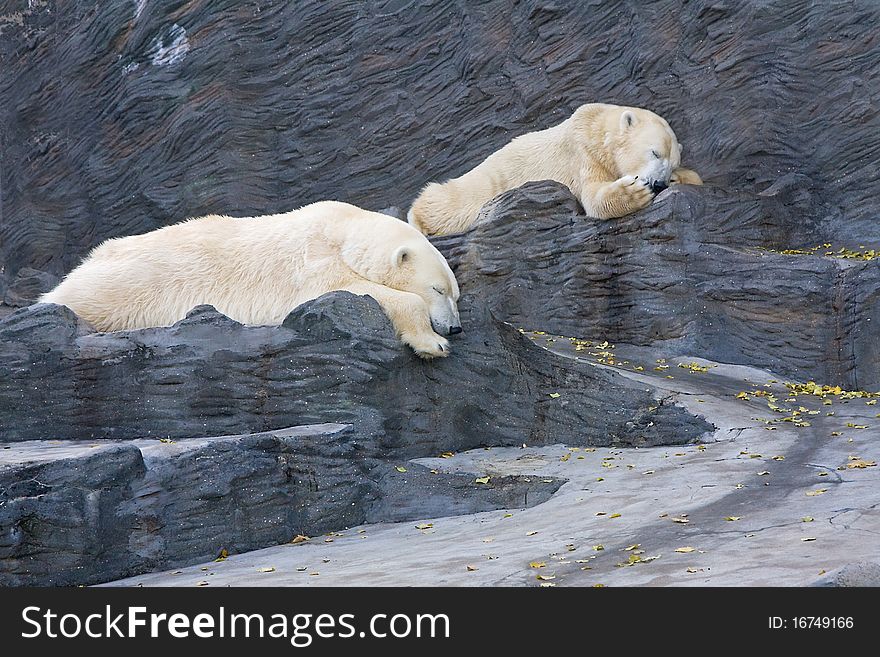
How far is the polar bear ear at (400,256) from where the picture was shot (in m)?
7.82

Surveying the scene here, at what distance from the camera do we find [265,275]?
798 cm

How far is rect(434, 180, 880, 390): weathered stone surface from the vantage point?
9.91 metres

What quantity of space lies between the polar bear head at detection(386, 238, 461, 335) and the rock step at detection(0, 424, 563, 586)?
1.29 meters

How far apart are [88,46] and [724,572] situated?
43.8 feet

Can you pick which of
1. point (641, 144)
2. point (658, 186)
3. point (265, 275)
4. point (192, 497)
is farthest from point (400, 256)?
point (641, 144)

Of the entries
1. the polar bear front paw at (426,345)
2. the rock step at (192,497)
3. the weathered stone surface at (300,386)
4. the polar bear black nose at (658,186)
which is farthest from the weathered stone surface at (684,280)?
the rock step at (192,497)

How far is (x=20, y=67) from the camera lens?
50.0 ft

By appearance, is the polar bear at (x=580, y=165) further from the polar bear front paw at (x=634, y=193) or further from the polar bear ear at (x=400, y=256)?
the polar bear ear at (x=400, y=256)

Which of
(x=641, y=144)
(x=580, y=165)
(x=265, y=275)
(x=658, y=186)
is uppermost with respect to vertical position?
(x=641, y=144)

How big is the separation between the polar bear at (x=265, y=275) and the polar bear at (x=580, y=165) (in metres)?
3.75

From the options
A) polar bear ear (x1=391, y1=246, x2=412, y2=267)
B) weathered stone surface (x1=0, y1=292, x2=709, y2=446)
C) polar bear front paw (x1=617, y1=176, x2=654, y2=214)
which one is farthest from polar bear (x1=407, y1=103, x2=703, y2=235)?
polar bear ear (x1=391, y1=246, x2=412, y2=267)

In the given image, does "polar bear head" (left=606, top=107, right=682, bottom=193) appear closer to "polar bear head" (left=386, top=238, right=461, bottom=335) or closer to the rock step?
"polar bear head" (left=386, top=238, right=461, bottom=335)

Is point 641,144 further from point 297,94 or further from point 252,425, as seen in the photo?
point 252,425

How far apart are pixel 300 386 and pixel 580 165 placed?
19.4 feet
